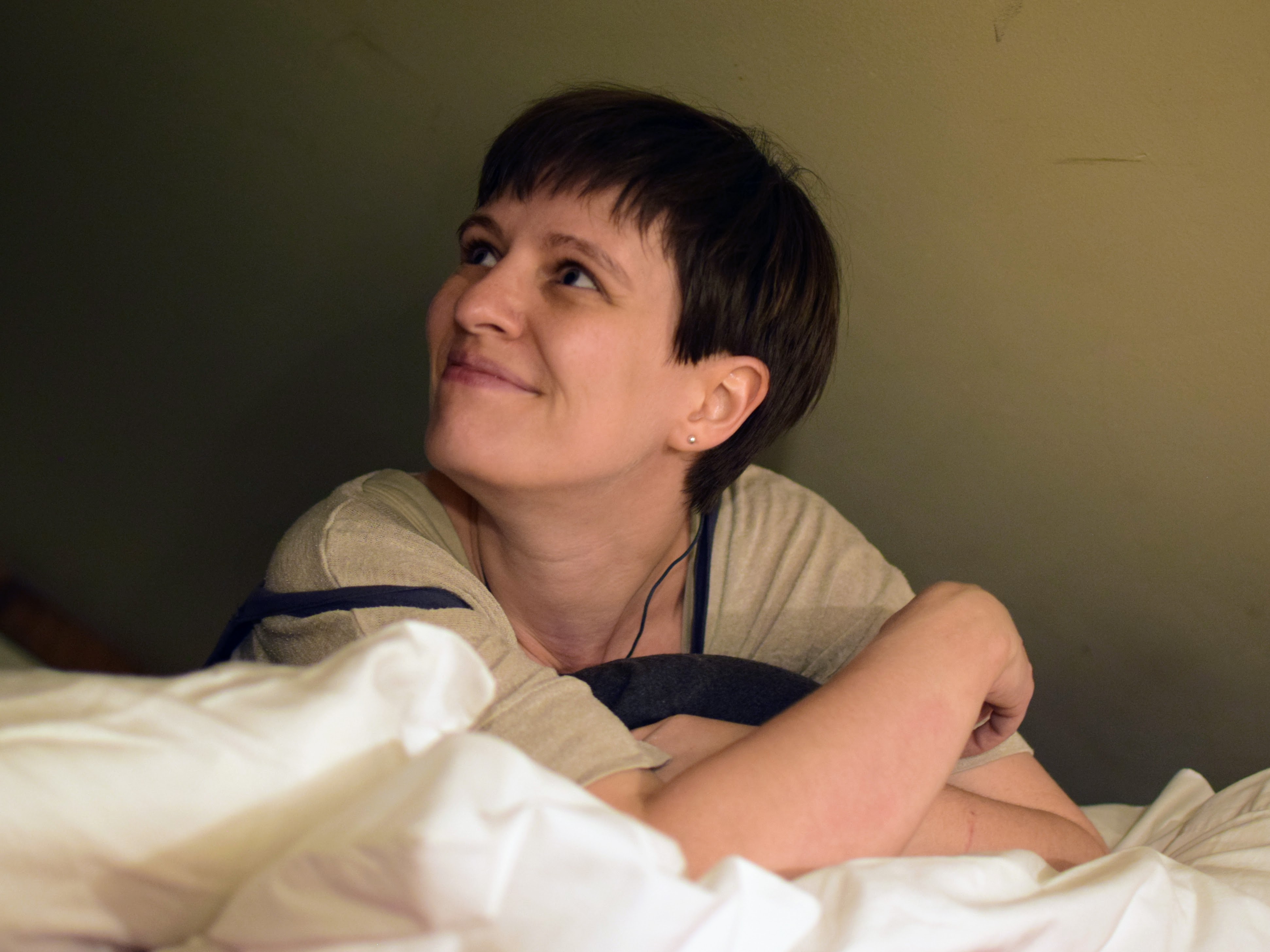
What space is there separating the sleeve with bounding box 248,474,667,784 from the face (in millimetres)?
96

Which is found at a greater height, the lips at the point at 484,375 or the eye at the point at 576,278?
the eye at the point at 576,278

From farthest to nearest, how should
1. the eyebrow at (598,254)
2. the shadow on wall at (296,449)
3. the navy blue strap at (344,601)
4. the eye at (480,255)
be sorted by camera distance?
1. the shadow on wall at (296,449)
2. the eye at (480,255)
3. the eyebrow at (598,254)
4. the navy blue strap at (344,601)

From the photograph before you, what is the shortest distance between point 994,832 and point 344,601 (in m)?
0.61

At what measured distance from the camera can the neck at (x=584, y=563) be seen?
1.01 meters

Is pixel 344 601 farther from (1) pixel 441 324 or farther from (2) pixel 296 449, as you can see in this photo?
(2) pixel 296 449

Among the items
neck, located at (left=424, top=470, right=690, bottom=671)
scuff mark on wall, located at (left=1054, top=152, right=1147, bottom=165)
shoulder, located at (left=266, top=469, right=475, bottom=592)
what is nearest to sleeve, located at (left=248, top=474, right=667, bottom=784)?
shoulder, located at (left=266, top=469, right=475, bottom=592)

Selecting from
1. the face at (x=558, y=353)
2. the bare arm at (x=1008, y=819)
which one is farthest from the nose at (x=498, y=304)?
the bare arm at (x=1008, y=819)

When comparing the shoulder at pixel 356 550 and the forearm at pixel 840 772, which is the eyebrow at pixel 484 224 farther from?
the forearm at pixel 840 772

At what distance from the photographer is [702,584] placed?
42.9 inches

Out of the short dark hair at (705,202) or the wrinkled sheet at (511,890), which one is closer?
the wrinkled sheet at (511,890)

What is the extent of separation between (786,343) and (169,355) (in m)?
0.97

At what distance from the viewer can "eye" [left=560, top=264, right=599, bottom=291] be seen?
0.90 metres

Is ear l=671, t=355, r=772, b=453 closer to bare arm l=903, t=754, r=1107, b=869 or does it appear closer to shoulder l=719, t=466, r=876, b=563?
shoulder l=719, t=466, r=876, b=563

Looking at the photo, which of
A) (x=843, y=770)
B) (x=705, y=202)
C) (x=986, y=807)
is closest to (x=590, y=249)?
(x=705, y=202)
